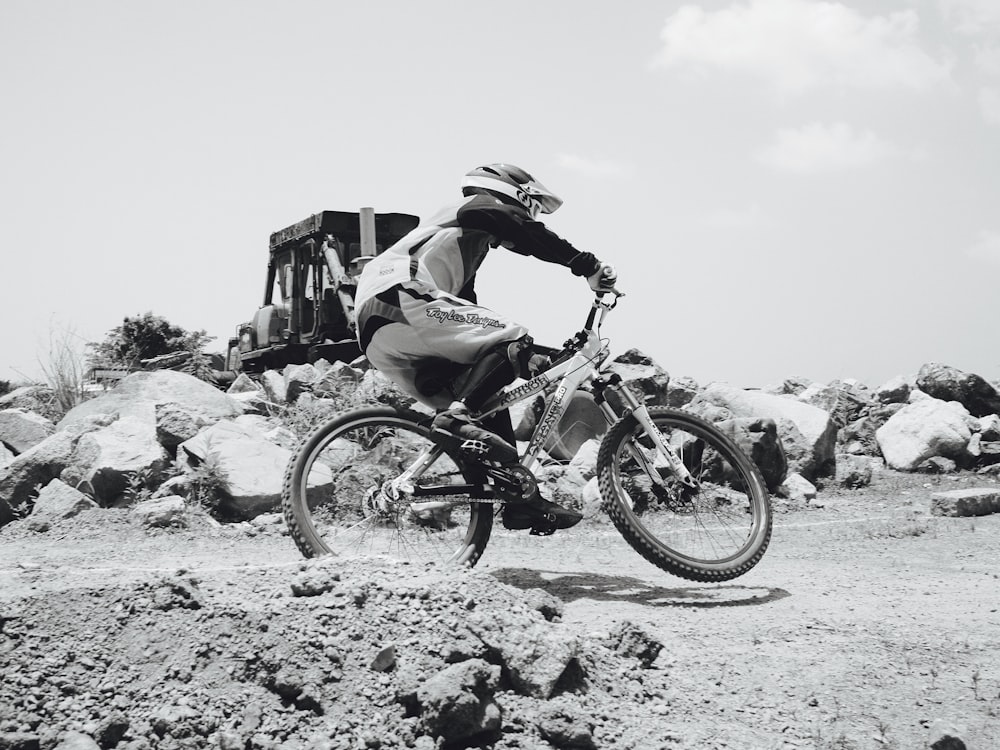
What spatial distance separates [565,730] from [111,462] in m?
5.11

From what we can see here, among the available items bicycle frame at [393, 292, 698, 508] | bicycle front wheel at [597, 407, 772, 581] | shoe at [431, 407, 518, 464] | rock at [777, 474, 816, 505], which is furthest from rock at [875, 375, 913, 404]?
shoe at [431, 407, 518, 464]

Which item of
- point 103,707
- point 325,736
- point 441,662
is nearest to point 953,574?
point 441,662

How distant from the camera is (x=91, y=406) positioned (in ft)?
28.9

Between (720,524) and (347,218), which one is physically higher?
(347,218)

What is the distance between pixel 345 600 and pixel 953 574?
353 centimetres

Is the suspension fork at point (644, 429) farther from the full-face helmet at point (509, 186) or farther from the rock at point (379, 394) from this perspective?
the rock at point (379, 394)

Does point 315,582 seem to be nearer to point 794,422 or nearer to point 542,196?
point 542,196

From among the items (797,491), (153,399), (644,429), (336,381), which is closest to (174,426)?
(153,399)

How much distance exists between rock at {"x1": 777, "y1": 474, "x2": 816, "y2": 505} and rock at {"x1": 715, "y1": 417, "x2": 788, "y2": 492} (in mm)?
70

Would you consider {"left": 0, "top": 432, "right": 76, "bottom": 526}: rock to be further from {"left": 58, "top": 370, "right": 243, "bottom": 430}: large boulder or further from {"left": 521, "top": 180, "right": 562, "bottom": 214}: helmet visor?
{"left": 521, "top": 180, "right": 562, "bottom": 214}: helmet visor

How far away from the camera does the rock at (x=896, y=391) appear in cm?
1253

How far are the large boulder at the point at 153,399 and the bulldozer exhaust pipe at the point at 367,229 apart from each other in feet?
11.6

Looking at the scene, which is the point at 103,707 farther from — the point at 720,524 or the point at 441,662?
the point at 720,524

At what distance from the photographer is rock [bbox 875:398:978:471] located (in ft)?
31.7
